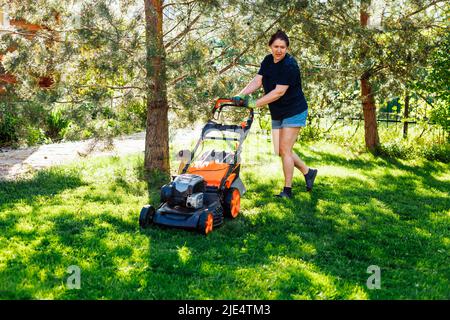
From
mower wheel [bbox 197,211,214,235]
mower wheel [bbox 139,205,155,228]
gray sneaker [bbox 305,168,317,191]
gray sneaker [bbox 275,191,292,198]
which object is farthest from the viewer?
gray sneaker [bbox 305,168,317,191]

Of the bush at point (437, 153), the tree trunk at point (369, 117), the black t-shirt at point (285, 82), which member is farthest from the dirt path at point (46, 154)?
the bush at point (437, 153)

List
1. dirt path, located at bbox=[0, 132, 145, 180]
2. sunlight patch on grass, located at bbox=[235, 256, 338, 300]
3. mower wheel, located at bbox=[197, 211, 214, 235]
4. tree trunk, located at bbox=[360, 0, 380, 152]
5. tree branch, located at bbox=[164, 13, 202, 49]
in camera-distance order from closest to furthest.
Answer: sunlight patch on grass, located at bbox=[235, 256, 338, 300] → mower wheel, located at bbox=[197, 211, 214, 235] → tree branch, located at bbox=[164, 13, 202, 49] → dirt path, located at bbox=[0, 132, 145, 180] → tree trunk, located at bbox=[360, 0, 380, 152]

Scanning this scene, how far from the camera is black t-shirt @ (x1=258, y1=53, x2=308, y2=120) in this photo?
18.3 feet

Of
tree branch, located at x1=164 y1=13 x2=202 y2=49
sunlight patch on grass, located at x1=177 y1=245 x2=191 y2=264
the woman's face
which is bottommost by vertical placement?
sunlight patch on grass, located at x1=177 y1=245 x2=191 y2=264

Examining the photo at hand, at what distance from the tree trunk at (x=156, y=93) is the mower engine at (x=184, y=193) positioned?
164 cm

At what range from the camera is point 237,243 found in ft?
14.9

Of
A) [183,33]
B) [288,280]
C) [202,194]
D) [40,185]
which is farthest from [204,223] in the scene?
[183,33]

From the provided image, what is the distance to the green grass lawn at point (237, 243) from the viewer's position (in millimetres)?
3621

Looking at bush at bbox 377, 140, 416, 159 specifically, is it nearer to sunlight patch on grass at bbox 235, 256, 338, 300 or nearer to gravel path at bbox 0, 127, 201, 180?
gravel path at bbox 0, 127, 201, 180

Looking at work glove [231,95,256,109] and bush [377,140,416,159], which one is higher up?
work glove [231,95,256,109]

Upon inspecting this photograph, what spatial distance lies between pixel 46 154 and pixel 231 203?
4.41 metres

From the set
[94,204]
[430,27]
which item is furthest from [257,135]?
[94,204]

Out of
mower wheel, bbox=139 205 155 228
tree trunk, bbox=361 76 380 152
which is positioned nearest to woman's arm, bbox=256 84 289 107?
mower wheel, bbox=139 205 155 228

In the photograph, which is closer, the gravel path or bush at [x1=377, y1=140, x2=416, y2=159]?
the gravel path
